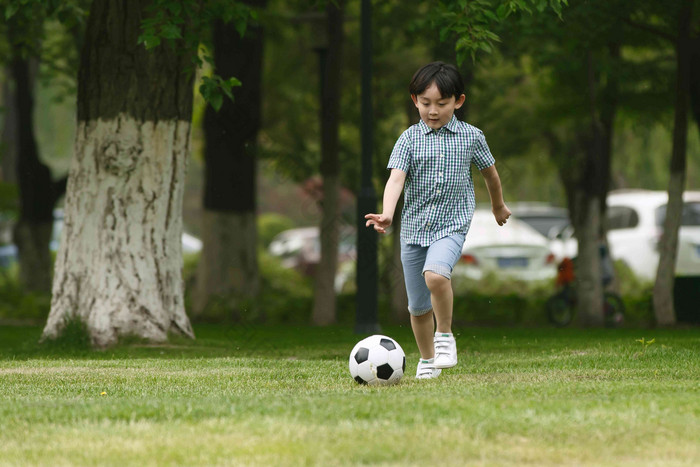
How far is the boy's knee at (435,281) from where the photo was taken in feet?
24.0

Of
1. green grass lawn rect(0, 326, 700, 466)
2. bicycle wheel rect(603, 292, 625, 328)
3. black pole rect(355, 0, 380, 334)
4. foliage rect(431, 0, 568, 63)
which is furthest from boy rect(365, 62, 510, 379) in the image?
bicycle wheel rect(603, 292, 625, 328)

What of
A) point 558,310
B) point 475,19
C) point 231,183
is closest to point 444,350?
point 475,19

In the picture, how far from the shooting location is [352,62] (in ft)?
72.3

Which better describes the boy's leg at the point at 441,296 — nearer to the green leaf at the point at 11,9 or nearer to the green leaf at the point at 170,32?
the green leaf at the point at 170,32

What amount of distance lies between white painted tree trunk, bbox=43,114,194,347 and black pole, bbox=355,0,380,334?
2.71 metres

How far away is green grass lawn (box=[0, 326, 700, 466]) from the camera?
5.06 metres

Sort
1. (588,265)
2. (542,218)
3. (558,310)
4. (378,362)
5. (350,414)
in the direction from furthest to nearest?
(542,218) → (558,310) → (588,265) → (378,362) → (350,414)

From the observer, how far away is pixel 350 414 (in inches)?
229

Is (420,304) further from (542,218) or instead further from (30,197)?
(542,218)

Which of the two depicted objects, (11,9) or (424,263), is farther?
(11,9)

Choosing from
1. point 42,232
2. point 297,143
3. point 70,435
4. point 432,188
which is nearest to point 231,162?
point 297,143

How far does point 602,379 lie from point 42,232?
15118mm

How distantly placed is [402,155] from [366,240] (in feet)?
20.7

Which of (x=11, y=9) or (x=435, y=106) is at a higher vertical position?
(x=11, y=9)
